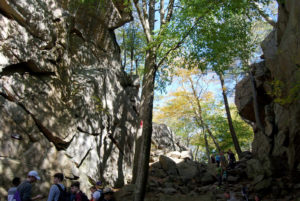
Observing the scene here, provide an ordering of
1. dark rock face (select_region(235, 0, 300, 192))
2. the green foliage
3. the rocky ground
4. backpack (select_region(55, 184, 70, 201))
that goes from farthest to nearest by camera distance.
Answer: the green foliage < dark rock face (select_region(235, 0, 300, 192)) < the rocky ground < backpack (select_region(55, 184, 70, 201))

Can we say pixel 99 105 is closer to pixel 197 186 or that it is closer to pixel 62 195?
pixel 197 186

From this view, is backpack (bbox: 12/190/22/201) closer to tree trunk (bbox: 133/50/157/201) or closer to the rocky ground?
tree trunk (bbox: 133/50/157/201)

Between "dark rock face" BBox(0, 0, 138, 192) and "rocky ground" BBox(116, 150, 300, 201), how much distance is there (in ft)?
7.45

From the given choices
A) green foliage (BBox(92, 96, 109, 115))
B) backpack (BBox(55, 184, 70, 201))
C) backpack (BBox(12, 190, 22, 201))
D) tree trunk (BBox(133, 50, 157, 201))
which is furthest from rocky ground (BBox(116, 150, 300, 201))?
backpack (BBox(12, 190, 22, 201))

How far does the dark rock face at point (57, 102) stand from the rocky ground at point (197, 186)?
227 cm

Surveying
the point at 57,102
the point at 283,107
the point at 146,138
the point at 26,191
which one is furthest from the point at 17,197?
the point at 283,107

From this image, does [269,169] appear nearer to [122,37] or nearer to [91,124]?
[91,124]

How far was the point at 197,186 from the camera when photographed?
12.9 metres

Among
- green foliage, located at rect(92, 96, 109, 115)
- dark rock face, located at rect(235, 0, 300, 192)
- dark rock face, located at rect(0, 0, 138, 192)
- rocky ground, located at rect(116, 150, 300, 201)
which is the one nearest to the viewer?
dark rock face, located at rect(0, 0, 138, 192)

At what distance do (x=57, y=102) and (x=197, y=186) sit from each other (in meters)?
9.29

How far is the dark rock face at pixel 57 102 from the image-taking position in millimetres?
8297

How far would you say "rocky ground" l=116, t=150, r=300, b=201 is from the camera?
32.1ft

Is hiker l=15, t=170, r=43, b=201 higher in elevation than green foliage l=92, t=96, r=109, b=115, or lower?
lower

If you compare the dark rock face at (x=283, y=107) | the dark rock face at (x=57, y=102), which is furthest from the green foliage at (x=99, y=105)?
the dark rock face at (x=283, y=107)
